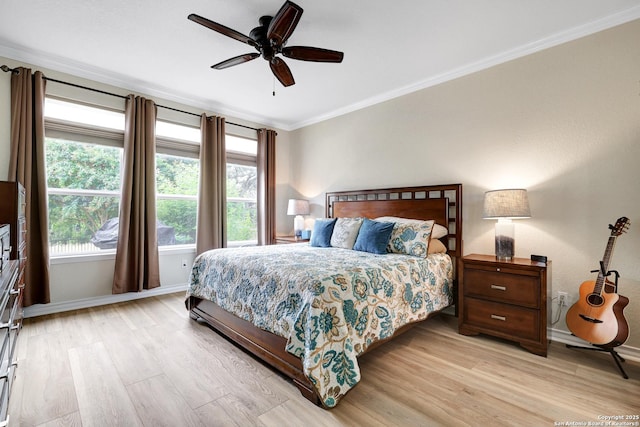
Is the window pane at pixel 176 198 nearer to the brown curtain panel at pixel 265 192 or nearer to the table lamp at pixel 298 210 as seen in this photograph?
the brown curtain panel at pixel 265 192

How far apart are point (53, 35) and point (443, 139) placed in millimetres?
4021

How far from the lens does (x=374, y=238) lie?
10.1 ft

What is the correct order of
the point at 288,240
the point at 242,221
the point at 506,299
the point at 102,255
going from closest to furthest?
the point at 506,299
the point at 102,255
the point at 288,240
the point at 242,221

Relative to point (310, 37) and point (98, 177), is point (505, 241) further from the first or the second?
point (98, 177)

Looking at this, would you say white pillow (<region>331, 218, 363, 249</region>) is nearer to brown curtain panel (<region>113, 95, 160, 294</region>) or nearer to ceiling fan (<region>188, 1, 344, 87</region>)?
ceiling fan (<region>188, 1, 344, 87</region>)

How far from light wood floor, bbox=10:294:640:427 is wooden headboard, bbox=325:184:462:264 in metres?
1.16

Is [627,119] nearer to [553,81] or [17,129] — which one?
[553,81]

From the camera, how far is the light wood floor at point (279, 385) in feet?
5.31

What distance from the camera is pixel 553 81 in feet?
8.76

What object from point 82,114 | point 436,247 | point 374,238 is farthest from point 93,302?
point 436,247

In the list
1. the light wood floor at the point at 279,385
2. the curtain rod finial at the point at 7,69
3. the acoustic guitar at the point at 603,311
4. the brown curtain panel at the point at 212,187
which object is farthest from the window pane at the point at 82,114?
the acoustic guitar at the point at 603,311

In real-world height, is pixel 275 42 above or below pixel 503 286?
above

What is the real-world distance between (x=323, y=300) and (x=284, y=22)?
1871 mm

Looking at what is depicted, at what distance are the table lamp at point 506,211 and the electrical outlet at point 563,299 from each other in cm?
52
